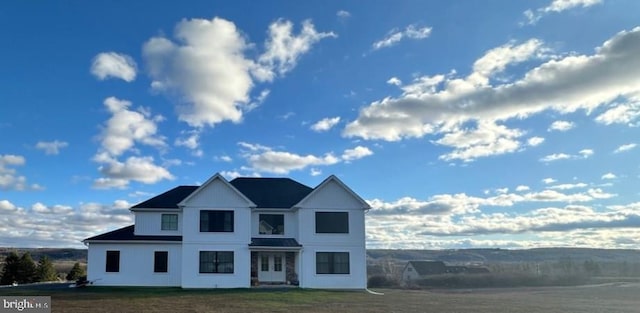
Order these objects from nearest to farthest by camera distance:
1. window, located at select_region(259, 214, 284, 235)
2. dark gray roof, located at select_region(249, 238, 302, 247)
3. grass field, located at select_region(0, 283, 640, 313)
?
1. grass field, located at select_region(0, 283, 640, 313)
2. dark gray roof, located at select_region(249, 238, 302, 247)
3. window, located at select_region(259, 214, 284, 235)

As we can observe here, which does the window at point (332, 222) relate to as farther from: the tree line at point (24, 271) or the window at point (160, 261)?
the tree line at point (24, 271)

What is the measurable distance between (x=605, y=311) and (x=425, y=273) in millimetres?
53528

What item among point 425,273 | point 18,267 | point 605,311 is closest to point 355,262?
point 605,311

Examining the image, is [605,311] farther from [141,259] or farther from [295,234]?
[141,259]

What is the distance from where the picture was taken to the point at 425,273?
74.5 meters

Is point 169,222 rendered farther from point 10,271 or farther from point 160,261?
point 10,271

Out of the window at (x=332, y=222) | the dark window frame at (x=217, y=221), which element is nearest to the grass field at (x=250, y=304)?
the dark window frame at (x=217, y=221)

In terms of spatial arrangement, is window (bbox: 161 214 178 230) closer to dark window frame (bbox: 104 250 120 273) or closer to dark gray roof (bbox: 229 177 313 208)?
dark window frame (bbox: 104 250 120 273)

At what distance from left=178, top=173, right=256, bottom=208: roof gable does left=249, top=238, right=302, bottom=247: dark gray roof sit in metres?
2.24

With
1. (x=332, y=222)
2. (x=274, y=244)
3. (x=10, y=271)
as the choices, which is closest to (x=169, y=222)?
(x=274, y=244)

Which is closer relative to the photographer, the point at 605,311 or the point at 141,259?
the point at 605,311

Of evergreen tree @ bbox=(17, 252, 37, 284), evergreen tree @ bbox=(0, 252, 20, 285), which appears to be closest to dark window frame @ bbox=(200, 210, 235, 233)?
evergreen tree @ bbox=(17, 252, 37, 284)

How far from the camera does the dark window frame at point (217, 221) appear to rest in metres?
32.5

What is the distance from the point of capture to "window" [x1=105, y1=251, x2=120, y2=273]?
107 feet
